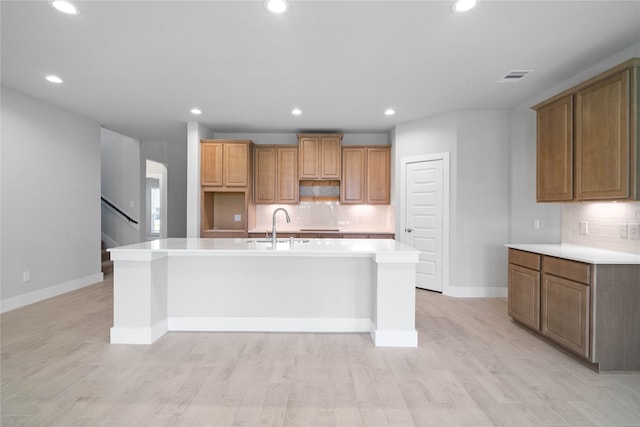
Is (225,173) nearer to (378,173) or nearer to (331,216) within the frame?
(331,216)

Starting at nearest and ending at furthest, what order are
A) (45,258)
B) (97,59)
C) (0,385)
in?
(0,385) < (97,59) < (45,258)

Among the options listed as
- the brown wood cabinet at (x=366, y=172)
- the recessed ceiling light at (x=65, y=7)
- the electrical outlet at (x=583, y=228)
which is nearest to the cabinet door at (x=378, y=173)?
the brown wood cabinet at (x=366, y=172)

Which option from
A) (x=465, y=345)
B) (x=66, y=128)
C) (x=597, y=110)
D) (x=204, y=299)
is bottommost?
(x=465, y=345)

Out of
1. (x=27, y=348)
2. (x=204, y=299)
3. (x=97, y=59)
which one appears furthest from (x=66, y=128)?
(x=204, y=299)

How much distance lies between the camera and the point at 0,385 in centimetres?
228

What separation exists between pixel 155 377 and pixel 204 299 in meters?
0.96

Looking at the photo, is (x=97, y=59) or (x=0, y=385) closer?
(x=0, y=385)

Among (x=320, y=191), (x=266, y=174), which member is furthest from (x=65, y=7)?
(x=320, y=191)

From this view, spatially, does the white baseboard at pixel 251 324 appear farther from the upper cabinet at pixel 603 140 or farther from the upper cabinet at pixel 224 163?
the upper cabinet at pixel 224 163

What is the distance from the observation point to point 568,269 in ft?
8.93

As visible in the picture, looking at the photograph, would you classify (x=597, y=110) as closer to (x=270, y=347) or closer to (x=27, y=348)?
(x=270, y=347)

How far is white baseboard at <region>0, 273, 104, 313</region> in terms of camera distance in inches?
156

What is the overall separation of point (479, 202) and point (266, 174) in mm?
3495

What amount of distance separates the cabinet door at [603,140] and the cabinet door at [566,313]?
2.65 ft
